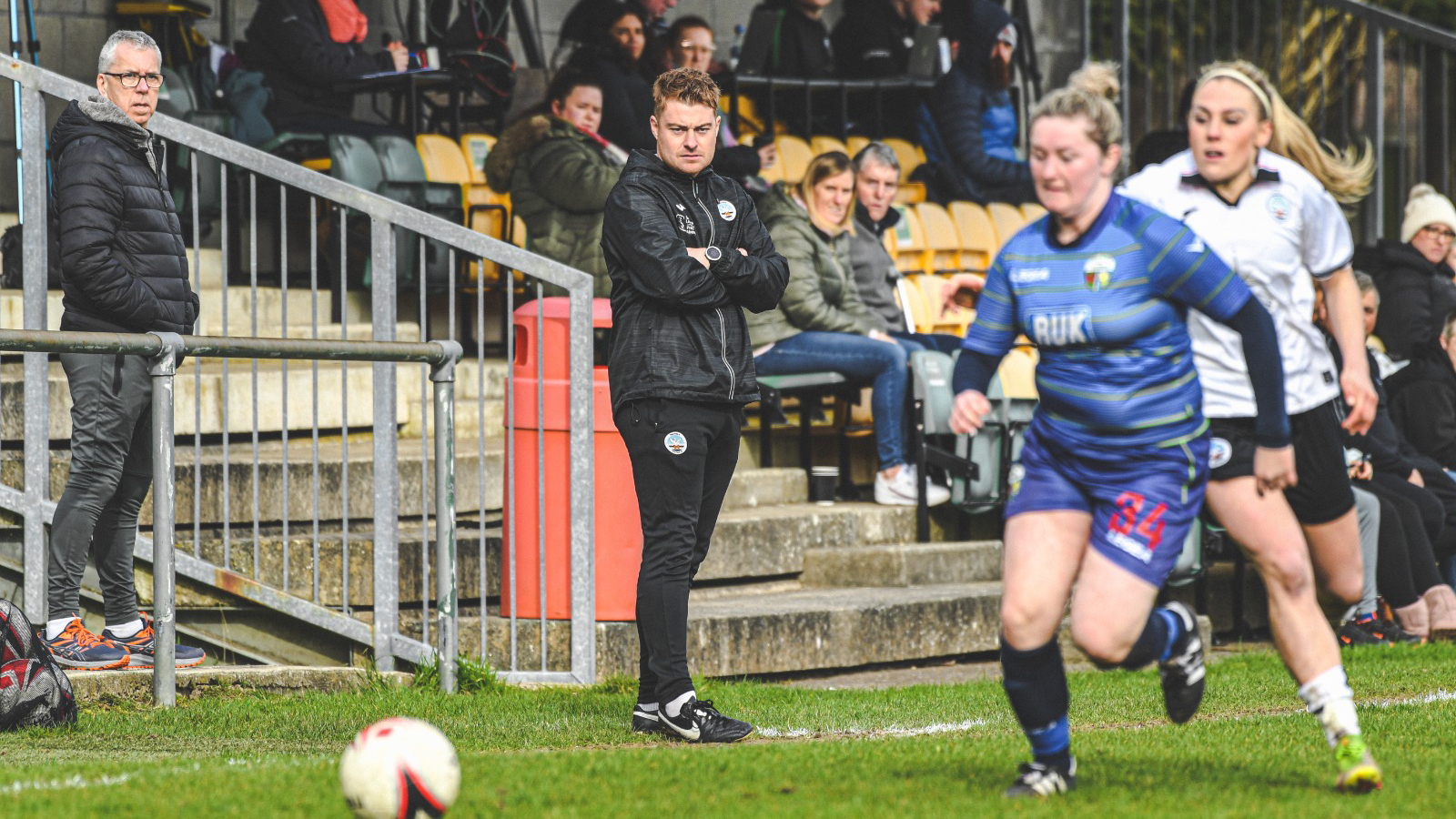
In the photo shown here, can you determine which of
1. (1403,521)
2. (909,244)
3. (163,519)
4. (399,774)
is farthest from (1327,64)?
(399,774)

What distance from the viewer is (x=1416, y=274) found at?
39.3 ft

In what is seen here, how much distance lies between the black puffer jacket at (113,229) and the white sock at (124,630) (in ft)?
3.63

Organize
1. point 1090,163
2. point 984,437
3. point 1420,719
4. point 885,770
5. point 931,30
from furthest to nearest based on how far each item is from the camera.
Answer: point 931,30, point 984,437, point 1420,719, point 885,770, point 1090,163

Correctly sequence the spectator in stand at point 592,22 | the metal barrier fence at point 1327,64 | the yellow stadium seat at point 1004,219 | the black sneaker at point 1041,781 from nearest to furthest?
the black sneaker at point 1041,781 → the spectator in stand at point 592,22 → the yellow stadium seat at point 1004,219 → the metal barrier fence at point 1327,64

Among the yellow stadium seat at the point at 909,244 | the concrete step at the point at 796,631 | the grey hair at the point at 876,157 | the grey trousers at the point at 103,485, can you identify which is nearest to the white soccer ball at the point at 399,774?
the grey trousers at the point at 103,485

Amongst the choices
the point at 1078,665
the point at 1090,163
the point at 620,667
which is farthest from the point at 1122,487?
the point at 1078,665

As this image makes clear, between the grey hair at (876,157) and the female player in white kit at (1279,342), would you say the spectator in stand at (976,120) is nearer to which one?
the grey hair at (876,157)

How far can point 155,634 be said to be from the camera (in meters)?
6.38

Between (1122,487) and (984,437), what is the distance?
16.4 feet

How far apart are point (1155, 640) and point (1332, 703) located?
1.55 ft

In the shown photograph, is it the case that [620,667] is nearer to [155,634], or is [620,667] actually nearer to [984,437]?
[155,634]

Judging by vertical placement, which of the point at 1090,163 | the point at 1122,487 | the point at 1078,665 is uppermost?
the point at 1090,163

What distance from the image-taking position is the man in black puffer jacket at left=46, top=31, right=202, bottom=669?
671 centimetres

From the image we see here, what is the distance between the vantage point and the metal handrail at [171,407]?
614cm
